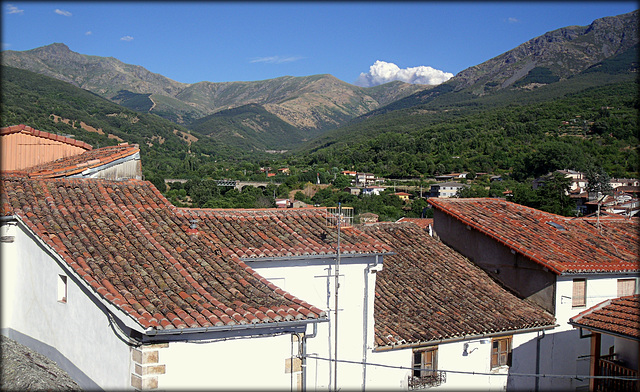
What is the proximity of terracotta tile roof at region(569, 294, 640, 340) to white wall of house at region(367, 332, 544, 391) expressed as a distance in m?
1.60

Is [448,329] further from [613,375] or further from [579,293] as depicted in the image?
[579,293]

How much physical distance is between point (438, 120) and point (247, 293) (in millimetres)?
146659

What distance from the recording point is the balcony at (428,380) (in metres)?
10.8

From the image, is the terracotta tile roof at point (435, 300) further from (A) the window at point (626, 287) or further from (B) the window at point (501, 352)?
(A) the window at point (626, 287)

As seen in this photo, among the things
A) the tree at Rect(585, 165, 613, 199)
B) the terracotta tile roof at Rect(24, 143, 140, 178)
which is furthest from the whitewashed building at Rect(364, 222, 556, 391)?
the tree at Rect(585, 165, 613, 199)

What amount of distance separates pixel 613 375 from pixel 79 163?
11.5 m

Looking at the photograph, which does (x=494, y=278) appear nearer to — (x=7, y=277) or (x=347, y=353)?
(x=347, y=353)

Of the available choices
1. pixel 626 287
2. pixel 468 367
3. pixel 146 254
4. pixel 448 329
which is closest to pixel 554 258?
pixel 626 287

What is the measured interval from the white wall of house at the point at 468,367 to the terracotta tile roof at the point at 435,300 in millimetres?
333

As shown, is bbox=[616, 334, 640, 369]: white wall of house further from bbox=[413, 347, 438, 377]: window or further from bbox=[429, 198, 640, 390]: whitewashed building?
bbox=[413, 347, 438, 377]: window

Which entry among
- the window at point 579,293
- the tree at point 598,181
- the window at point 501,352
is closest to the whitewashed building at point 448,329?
the window at point 501,352

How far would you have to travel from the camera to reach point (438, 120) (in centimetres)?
14875

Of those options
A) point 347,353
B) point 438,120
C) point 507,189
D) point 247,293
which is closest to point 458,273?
point 347,353

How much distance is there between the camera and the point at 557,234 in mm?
14945
